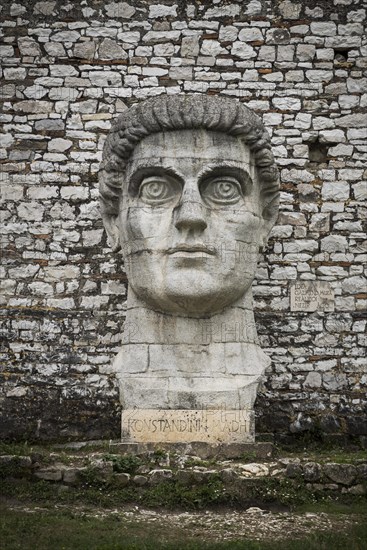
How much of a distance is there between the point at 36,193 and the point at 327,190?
3.82 metres

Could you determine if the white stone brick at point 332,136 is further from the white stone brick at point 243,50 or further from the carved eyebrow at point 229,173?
the carved eyebrow at point 229,173

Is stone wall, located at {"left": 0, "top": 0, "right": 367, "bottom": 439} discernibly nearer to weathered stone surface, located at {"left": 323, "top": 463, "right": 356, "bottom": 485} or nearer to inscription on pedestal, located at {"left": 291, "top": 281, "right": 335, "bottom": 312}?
inscription on pedestal, located at {"left": 291, "top": 281, "right": 335, "bottom": 312}

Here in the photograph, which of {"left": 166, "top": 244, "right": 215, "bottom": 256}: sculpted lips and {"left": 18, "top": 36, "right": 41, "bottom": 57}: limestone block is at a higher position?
{"left": 18, "top": 36, "right": 41, "bottom": 57}: limestone block

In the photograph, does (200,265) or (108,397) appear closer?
(200,265)

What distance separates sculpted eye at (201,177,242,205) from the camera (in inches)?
313

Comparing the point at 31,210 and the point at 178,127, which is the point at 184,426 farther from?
the point at 31,210

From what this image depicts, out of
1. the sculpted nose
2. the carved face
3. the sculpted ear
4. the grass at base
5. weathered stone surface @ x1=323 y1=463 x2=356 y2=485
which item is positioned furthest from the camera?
the sculpted ear

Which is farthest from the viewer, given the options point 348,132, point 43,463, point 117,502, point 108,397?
point 348,132

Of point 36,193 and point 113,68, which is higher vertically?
point 113,68

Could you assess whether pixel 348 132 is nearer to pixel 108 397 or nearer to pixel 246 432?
pixel 108 397

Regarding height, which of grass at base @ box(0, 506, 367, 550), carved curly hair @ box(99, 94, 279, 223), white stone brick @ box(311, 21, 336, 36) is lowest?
grass at base @ box(0, 506, 367, 550)

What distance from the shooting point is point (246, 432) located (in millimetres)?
7746

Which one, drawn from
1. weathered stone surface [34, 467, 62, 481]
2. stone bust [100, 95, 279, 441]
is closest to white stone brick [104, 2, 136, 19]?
stone bust [100, 95, 279, 441]

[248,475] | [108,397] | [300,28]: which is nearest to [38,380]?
[108,397]
